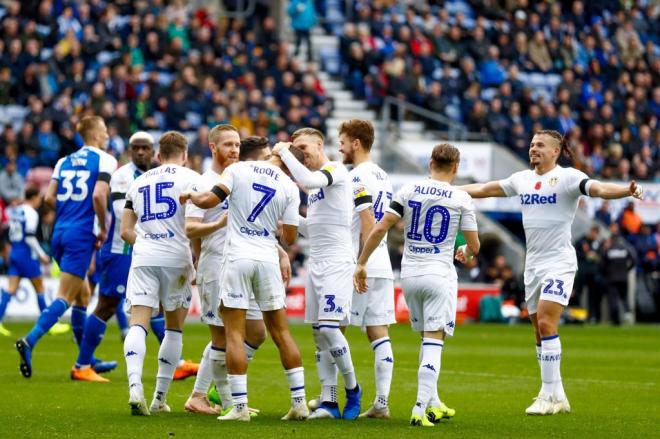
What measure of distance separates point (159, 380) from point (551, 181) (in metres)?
3.90

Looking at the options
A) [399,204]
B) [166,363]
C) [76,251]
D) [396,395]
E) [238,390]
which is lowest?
[396,395]

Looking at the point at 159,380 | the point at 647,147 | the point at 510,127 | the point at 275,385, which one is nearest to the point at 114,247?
the point at 275,385

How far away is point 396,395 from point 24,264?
9.61 m

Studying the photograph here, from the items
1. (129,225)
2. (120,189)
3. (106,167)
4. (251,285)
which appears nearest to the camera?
(251,285)

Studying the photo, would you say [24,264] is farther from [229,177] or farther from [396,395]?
[229,177]

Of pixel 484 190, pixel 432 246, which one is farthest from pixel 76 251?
pixel 432 246

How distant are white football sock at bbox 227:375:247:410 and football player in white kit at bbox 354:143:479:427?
1.25m

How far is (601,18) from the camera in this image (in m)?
44.3

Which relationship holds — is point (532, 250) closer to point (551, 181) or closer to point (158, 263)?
point (551, 181)

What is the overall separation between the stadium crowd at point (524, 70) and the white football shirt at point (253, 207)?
25228 mm

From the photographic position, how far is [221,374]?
11.7 m

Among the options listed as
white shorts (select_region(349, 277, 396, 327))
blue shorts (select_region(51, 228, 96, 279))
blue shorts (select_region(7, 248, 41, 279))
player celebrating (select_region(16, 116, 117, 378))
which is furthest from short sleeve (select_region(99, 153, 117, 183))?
blue shorts (select_region(7, 248, 41, 279))

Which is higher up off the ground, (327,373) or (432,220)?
(432,220)

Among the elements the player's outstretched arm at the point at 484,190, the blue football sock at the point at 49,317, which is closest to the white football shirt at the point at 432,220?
the player's outstretched arm at the point at 484,190
